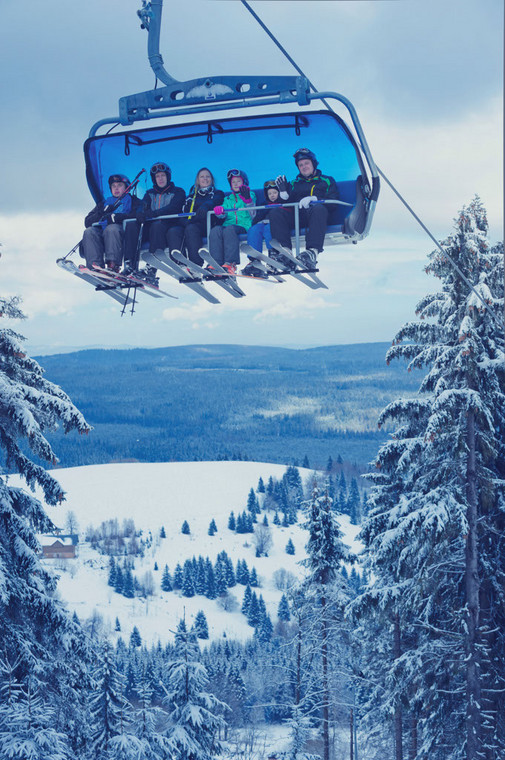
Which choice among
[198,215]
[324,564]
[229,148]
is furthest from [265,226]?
[324,564]

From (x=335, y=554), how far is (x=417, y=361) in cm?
847

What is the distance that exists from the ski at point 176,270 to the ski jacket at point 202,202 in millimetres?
580

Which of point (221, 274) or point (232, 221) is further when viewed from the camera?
point (232, 221)

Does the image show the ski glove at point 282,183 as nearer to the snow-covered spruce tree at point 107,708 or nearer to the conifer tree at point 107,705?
the snow-covered spruce tree at point 107,708

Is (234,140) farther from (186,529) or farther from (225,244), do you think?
(186,529)

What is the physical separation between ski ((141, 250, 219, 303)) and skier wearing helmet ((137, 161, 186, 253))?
0.48ft

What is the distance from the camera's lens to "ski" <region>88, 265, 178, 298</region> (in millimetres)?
10172

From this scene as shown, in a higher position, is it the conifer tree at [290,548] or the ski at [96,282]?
the ski at [96,282]

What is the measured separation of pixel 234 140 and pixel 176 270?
68.2 inches

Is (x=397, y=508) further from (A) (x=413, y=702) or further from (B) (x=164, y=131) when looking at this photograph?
(B) (x=164, y=131)

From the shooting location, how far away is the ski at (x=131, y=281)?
1017 cm

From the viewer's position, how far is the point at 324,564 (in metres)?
23.1

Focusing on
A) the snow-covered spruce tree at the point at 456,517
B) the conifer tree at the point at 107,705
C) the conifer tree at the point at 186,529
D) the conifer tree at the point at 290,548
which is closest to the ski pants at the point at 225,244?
the snow-covered spruce tree at the point at 456,517

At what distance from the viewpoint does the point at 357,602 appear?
703 inches
